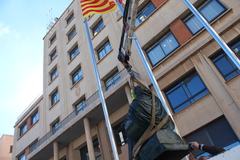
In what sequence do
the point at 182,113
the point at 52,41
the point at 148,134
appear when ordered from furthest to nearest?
the point at 52,41
the point at 182,113
the point at 148,134

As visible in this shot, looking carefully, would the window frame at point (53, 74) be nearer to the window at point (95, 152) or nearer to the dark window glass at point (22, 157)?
the dark window glass at point (22, 157)

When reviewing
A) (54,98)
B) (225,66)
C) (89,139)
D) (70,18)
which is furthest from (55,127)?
(225,66)

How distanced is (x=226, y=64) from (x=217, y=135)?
11.3 ft

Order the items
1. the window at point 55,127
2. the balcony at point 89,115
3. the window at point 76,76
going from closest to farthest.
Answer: the balcony at point 89,115 < the window at point 55,127 < the window at point 76,76

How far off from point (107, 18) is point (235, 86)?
39.8ft

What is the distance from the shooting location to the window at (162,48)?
11769 millimetres

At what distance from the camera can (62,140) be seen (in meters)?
14.5

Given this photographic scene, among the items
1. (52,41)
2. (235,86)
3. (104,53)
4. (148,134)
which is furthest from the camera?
(52,41)

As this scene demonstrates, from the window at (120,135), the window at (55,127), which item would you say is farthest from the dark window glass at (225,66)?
the window at (55,127)

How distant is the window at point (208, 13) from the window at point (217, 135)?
543 centimetres

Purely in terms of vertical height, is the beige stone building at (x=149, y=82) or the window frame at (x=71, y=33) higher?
the window frame at (x=71, y=33)

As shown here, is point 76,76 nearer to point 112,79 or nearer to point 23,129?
point 112,79

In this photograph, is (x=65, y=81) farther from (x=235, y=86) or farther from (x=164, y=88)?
(x=235, y=86)

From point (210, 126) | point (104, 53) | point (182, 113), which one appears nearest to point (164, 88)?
point (182, 113)
